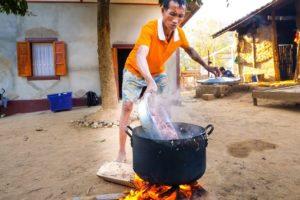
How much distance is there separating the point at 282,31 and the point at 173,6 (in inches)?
479

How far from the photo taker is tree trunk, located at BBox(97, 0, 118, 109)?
21.6 feet

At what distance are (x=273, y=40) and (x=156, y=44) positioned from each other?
10.6 m

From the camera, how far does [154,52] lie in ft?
8.75

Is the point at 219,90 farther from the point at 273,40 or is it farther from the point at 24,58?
the point at 24,58

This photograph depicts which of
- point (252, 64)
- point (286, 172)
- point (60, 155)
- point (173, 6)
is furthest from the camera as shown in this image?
point (252, 64)

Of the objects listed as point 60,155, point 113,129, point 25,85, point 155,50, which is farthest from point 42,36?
point 155,50

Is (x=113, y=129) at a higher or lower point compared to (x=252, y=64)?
lower

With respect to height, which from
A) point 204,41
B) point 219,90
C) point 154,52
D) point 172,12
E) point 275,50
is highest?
point 204,41

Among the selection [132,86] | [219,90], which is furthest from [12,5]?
[219,90]

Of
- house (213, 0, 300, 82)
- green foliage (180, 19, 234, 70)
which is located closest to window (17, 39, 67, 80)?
house (213, 0, 300, 82)

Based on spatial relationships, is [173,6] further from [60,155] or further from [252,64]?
[252,64]

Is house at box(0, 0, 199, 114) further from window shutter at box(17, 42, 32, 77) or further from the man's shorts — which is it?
the man's shorts

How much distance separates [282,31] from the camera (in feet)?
41.5

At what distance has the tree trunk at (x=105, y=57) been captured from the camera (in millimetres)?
6570
